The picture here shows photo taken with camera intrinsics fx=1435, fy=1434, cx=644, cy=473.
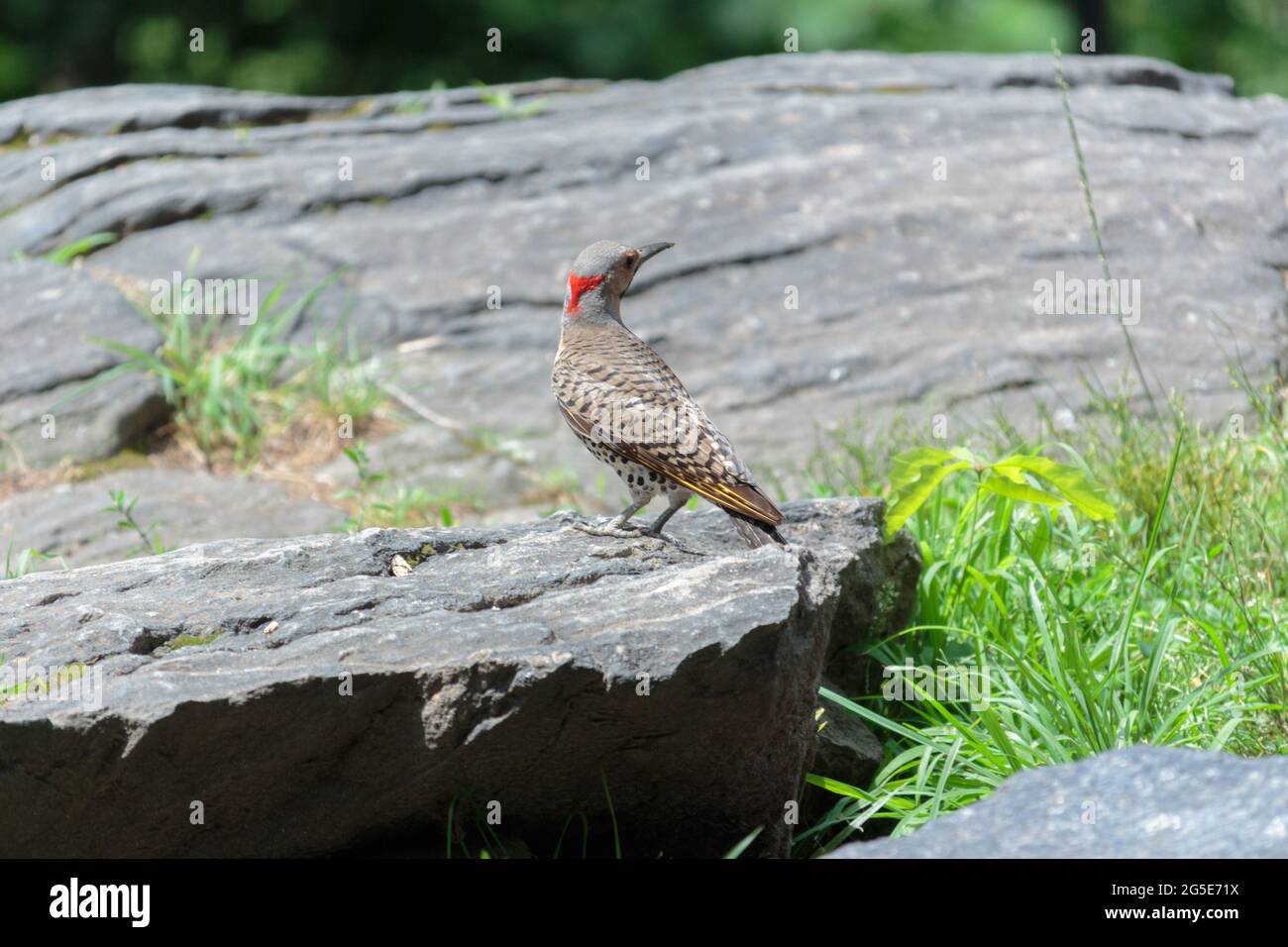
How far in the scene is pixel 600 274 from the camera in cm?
467

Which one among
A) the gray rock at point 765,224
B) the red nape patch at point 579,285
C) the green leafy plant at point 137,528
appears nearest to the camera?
the red nape patch at point 579,285

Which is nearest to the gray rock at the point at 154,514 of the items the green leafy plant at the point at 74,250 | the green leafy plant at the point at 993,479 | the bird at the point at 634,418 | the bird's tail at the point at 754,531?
the green leafy plant at the point at 74,250

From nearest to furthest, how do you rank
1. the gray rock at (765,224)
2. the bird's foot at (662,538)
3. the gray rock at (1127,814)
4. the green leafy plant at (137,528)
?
the gray rock at (1127,814) < the bird's foot at (662,538) < the green leafy plant at (137,528) < the gray rock at (765,224)

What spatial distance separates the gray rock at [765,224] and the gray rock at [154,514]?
745 millimetres

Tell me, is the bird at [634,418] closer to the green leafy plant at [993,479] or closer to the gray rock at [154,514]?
the green leafy plant at [993,479]

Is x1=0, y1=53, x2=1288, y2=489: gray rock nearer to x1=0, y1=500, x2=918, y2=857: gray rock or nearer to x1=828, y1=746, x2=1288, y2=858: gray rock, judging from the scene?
x1=0, y1=500, x2=918, y2=857: gray rock

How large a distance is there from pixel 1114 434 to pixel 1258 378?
1.52 metres

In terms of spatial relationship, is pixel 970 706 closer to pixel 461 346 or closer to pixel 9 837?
pixel 9 837

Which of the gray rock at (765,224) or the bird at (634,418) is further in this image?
the gray rock at (765,224)

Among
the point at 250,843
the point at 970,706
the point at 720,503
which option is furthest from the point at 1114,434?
the point at 250,843

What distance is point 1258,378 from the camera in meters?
6.72

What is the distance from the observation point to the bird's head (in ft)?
15.3

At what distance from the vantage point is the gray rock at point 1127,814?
262 cm

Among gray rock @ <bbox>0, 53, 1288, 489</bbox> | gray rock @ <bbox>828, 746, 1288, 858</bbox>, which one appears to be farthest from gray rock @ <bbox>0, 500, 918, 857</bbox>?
gray rock @ <bbox>0, 53, 1288, 489</bbox>
